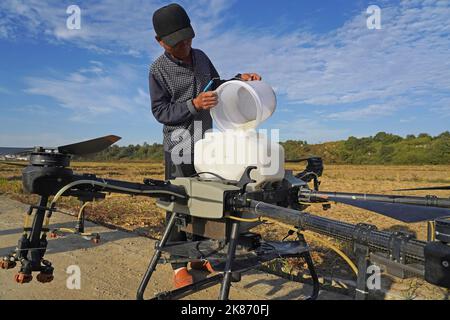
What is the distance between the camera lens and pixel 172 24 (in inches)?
107

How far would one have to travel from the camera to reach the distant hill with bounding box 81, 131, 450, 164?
3447 cm

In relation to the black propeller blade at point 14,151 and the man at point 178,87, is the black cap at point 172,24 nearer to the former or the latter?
the man at point 178,87

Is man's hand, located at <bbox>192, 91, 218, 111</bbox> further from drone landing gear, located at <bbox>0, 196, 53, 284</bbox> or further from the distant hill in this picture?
the distant hill

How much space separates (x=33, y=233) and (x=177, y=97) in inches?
62.0

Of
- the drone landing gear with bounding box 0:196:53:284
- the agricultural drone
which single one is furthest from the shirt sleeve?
the drone landing gear with bounding box 0:196:53:284

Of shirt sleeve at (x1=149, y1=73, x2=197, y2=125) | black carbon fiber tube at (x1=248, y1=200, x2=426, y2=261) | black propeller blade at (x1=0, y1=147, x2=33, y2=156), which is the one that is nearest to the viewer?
black carbon fiber tube at (x1=248, y1=200, x2=426, y2=261)

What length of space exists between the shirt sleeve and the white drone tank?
226 mm

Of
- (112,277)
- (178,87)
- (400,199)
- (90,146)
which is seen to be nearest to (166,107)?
(178,87)

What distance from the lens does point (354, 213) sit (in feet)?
25.7

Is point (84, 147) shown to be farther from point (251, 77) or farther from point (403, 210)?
point (403, 210)

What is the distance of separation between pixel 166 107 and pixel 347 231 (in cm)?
183

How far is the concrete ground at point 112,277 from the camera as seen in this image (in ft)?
10.8
